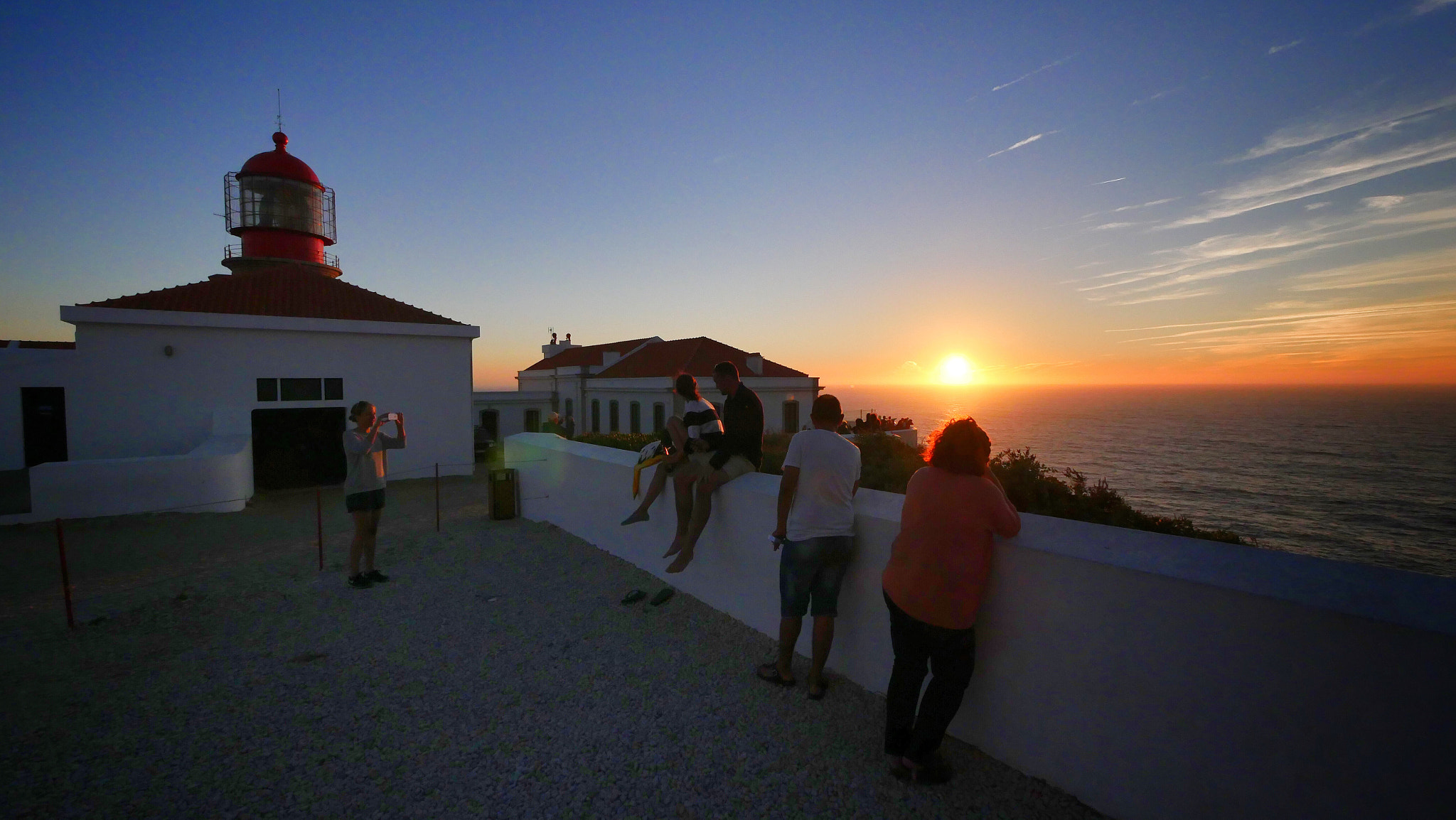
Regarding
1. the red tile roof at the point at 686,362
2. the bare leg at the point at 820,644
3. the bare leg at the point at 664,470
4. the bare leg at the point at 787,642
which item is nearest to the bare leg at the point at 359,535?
the bare leg at the point at 664,470

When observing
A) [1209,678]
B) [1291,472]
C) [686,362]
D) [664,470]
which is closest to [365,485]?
[664,470]

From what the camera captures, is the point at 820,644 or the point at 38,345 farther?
the point at 38,345

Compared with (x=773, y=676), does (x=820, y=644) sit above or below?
above

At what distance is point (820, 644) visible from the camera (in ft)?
12.6

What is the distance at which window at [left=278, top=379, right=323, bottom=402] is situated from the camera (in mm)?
13461

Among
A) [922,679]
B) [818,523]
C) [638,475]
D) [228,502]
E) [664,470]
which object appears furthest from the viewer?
[228,502]

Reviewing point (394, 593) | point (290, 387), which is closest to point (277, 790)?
point (394, 593)

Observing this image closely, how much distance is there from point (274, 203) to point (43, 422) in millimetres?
9114

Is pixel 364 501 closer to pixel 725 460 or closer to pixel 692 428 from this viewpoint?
pixel 692 428

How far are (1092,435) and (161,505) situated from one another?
297 feet

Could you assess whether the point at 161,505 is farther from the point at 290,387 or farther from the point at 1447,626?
the point at 1447,626

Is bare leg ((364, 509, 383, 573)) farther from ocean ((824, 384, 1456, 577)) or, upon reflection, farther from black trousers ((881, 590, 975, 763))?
ocean ((824, 384, 1456, 577))

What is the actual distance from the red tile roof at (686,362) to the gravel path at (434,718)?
24.9m

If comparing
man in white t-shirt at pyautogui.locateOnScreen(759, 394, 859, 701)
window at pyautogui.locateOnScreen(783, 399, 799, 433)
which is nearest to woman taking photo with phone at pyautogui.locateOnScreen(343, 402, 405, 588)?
man in white t-shirt at pyautogui.locateOnScreen(759, 394, 859, 701)
